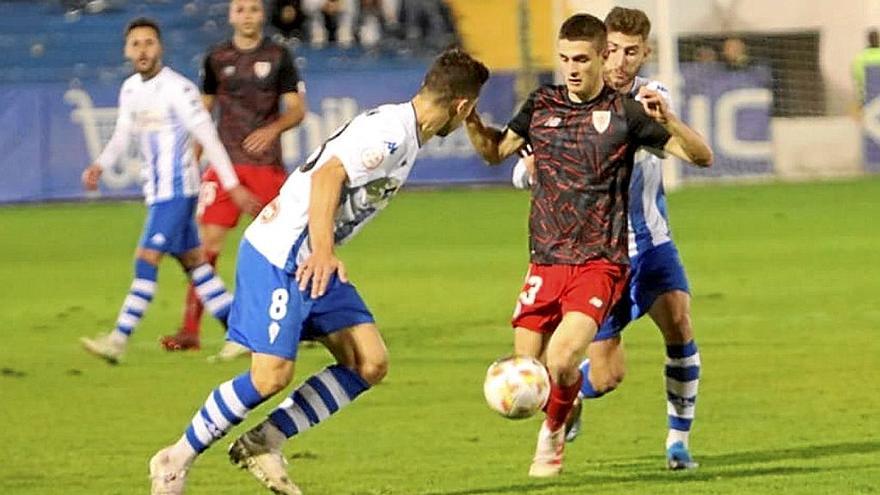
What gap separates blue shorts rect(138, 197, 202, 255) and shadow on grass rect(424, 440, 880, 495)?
183 inches

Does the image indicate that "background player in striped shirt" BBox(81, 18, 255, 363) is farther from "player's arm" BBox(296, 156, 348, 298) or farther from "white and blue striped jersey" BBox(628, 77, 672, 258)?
"player's arm" BBox(296, 156, 348, 298)

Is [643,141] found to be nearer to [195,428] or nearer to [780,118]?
[195,428]

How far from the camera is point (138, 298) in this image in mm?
12883

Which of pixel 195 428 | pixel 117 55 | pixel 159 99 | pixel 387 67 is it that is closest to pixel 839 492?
pixel 195 428

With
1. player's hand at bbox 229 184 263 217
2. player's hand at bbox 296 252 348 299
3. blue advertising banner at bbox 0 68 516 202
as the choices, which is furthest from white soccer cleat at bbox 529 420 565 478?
blue advertising banner at bbox 0 68 516 202

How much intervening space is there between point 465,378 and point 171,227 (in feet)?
7.13

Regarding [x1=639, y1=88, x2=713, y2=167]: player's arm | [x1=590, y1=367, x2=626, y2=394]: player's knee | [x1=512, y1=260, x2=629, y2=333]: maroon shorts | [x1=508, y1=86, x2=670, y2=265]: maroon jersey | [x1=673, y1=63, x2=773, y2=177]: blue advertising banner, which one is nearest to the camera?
[x1=639, y1=88, x2=713, y2=167]: player's arm

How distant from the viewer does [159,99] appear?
42.1 ft

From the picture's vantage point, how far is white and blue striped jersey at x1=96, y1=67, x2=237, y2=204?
42.0 feet

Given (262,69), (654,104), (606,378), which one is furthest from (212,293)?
(654,104)

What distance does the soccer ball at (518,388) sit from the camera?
782 centimetres

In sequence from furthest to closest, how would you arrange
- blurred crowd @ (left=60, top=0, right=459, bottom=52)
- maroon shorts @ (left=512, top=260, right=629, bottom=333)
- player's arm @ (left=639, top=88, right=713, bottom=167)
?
1. blurred crowd @ (left=60, top=0, right=459, bottom=52)
2. maroon shorts @ (left=512, top=260, right=629, bottom=333)
3. player's arm @ (left=639, top=88, right=713, bottom=167)

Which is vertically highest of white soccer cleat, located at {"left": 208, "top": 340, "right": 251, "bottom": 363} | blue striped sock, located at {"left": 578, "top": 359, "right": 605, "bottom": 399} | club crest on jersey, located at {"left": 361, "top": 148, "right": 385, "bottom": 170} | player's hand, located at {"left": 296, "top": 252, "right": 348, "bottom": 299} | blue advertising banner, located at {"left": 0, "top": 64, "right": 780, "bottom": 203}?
club crest on jersey, located at {"left": 361, "top": 148, "right": 385, "bottom": 170}

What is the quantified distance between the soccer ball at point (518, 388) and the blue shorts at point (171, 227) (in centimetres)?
526
